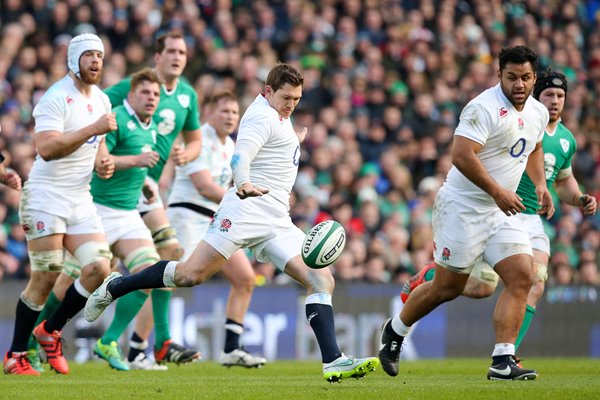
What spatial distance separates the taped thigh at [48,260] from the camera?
10742mm

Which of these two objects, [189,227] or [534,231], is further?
[189,227]

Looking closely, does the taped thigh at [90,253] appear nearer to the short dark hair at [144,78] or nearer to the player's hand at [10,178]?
the player's hand at [10,178]

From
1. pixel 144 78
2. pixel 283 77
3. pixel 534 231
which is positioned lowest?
pixel 534 231

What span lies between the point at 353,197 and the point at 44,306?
8.89 metres

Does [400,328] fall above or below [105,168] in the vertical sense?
below

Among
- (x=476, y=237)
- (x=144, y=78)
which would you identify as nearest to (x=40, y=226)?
(x=144, y=78)

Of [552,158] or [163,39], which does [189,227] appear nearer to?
[163,39]

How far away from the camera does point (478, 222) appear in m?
9.91

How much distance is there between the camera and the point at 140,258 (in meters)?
11.6

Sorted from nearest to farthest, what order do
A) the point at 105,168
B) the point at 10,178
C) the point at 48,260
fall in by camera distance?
the point at 10,178, the point at 48,260, the point at 105,168

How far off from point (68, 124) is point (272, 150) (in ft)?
6.96

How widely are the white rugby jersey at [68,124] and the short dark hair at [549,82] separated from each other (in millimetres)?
4230

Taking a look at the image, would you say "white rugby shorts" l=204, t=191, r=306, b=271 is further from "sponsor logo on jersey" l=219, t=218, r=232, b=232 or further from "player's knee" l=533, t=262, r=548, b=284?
"player's knee" l=533, t=262, r=548, b=284

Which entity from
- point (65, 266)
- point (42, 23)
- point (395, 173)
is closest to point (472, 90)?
point (395, 173)
